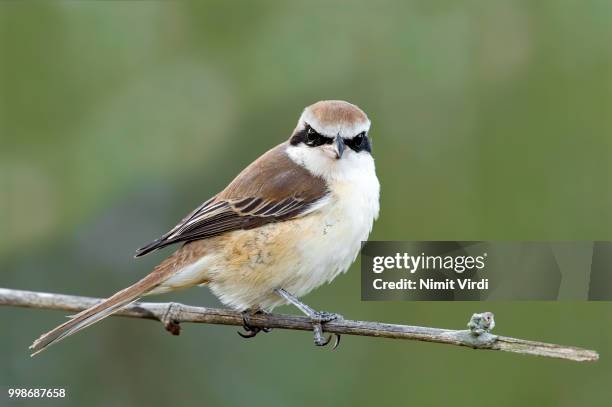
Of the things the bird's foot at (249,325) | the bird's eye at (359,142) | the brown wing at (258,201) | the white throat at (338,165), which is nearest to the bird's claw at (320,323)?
the bird's foot at (249,325)

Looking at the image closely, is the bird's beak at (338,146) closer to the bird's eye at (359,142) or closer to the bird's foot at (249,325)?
the bird's eye at (359,142)

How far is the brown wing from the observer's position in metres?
3.92

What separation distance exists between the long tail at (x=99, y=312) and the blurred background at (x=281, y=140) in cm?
65

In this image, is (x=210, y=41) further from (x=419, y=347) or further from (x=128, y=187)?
(x=419, y=347)

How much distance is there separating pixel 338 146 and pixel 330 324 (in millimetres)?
828

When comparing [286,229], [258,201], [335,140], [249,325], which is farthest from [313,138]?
[249,325]

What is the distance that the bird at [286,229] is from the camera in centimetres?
384

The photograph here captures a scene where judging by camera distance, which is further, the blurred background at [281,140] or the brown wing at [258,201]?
the blurred background at [281,140]

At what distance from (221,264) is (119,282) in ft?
3.32

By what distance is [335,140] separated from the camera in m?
4.00

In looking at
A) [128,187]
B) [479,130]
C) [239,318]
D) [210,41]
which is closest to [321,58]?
[210,41]

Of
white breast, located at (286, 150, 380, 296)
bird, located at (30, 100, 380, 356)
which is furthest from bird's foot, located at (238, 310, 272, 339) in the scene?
white breast, located at (286, 150, 380, 296)

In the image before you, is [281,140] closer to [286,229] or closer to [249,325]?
[286,229]

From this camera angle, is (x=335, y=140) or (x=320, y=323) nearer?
(x=320, y=323)
